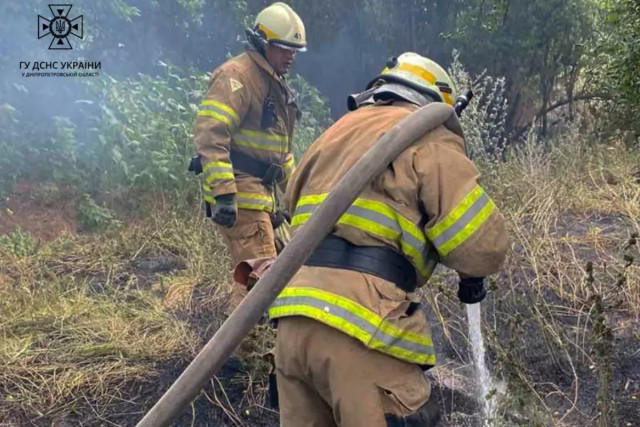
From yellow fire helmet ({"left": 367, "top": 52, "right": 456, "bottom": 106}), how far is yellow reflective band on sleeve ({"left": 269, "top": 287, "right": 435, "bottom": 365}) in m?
0.81

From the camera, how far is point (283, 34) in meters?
4.22

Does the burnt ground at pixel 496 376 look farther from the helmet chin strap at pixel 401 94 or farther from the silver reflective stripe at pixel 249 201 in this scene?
the helmet chin strap at pixel 401 94

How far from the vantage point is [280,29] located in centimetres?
422

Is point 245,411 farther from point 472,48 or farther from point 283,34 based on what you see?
point 472,48

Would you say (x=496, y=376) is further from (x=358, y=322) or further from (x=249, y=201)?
(x=358, y=322)

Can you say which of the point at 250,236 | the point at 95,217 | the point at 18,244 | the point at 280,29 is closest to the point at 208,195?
the point at 250,236

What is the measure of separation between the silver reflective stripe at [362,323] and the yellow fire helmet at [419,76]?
0.84 metres

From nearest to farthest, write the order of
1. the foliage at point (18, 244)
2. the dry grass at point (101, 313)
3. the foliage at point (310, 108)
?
the dry grass at point (101, 313) < the foliage at point (18, 244) < the foliage at point (310, 108)

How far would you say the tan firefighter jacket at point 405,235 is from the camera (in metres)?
2.25

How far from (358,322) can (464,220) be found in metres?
0.46

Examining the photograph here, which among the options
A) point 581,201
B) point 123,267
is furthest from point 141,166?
point 581,201

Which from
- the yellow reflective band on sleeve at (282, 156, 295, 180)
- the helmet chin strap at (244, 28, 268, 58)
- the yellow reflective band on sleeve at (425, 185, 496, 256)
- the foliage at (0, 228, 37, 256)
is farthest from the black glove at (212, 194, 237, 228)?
the foliage at (0, 228, 37, 256)

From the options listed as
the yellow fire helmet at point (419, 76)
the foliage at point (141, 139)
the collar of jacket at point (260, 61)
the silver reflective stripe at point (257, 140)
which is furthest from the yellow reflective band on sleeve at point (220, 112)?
the foliage at point (141, 139)

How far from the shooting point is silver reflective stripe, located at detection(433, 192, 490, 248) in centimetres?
224
